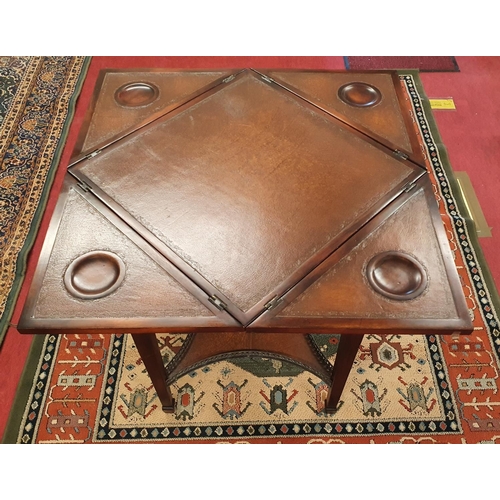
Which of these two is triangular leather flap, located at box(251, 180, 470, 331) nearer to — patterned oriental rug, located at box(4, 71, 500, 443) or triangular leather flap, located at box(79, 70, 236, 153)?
patterned oriental rug, located at box(4, 71, 500, 443)

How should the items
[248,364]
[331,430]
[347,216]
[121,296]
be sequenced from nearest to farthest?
[121,296]
[347,216]
[331,430]
[248,364]

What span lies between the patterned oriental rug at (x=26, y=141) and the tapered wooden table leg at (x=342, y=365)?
1.54 meters

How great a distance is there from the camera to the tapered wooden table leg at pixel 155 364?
1.69 metres

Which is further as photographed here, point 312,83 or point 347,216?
point 312,83

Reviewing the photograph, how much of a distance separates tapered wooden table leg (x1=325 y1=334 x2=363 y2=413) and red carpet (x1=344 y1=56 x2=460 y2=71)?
248cm

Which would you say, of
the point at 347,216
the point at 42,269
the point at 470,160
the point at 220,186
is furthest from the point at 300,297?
the point at 470,160

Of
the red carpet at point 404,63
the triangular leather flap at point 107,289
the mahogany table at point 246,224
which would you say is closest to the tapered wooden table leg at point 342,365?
the mahogany table at point 246,224

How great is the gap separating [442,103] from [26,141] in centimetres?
275

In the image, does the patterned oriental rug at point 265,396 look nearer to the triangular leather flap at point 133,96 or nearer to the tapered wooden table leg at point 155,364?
the tapered wooden table leg at point 155,364

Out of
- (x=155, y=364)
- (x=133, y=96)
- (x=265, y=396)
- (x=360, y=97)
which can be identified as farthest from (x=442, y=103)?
(x=155, y=364)

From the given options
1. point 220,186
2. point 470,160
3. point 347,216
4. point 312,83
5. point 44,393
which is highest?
point 470,160

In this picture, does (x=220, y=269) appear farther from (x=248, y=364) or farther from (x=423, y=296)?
(x=248, y=364)

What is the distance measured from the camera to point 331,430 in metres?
2.07

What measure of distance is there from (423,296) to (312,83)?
115cm
